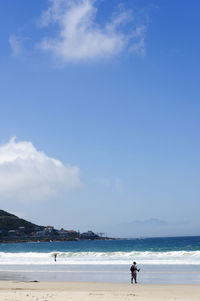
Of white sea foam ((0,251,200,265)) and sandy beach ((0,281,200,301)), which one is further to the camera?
white sea foam ((0,251,200,265))

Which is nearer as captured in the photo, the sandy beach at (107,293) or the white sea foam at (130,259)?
the sandy beach at (107,293)

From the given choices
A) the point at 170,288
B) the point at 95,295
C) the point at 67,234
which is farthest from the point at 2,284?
the point at 67,234

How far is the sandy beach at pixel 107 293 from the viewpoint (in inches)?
675

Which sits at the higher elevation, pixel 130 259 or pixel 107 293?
pixel 130 259

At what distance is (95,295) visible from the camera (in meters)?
18.0

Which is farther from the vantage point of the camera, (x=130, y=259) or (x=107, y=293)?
(x=130, y=259)

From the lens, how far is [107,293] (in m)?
18.7

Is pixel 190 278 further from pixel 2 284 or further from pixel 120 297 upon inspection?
pixel 2 284

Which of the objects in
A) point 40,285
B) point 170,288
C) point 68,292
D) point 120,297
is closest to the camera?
point 120,297

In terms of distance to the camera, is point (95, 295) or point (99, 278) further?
point (99, 278)

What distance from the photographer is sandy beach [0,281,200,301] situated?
17156mm

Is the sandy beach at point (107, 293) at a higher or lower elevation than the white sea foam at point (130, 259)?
lower

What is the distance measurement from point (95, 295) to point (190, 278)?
30.7 ft

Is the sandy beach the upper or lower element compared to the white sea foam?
lower
